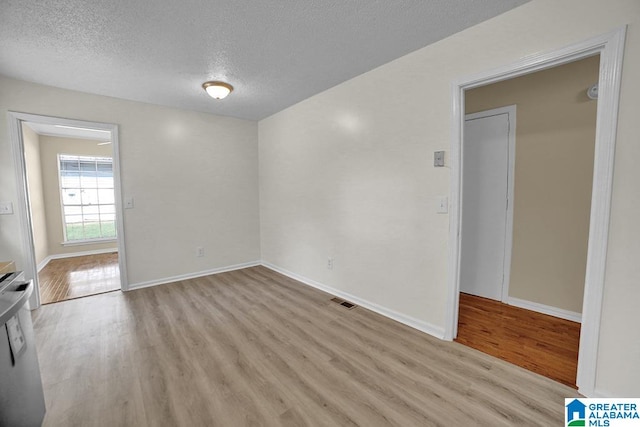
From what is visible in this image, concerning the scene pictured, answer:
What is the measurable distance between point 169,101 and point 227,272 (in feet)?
8.75

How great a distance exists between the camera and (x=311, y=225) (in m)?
3.69

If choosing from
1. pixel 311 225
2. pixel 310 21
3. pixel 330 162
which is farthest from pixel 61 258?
A: pixel 310 21

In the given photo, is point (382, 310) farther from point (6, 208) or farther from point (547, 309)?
point (6, 208)

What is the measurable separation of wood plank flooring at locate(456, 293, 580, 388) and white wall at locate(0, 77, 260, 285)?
3.51 m

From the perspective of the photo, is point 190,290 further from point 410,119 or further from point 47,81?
point 410,119

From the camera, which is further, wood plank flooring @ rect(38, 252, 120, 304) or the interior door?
wood plank flooring @ rect(38, 252, 120, 304)

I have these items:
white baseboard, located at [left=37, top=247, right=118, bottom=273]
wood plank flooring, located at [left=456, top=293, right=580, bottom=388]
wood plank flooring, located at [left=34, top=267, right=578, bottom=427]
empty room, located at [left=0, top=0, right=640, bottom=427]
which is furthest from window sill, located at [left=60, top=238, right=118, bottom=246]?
wood plank flooring, located at [left=456, top=293, right=580, bottom=388]

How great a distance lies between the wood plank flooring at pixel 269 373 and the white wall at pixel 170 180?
42.7 inches

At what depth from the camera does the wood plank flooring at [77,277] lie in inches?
137

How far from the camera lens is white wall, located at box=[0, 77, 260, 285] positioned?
2967 millimetres

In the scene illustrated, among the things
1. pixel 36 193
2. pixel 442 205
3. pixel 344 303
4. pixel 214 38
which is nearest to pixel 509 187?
pixel 442 205

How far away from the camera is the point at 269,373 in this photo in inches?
75.9

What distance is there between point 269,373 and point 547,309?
114 inches

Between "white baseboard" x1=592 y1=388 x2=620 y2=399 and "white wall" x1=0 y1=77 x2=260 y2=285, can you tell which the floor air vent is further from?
"white wall" x1=0 y1=77 x2=260 y2=285
